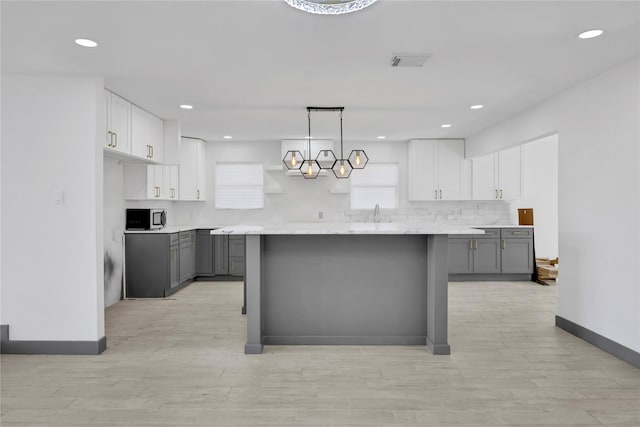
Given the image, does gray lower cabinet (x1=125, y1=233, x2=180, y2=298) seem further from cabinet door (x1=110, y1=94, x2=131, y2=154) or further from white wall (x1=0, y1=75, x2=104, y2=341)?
white wall (x1=0, y1=75, x2=104, y2=341)

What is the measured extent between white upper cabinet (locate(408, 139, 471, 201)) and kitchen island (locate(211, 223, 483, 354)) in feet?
11.7

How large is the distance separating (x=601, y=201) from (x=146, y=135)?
4659 millimetres

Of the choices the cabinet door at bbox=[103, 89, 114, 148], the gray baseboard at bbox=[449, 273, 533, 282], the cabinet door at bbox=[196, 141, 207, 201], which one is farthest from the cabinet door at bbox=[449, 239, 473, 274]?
the cabinet door at bbox=[103, 89, 114, 148]

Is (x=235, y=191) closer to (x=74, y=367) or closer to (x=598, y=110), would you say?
(x=74, y=367)

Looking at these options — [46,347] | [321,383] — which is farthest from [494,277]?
[46,347]

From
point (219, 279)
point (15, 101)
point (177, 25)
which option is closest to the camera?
point (177, 25)

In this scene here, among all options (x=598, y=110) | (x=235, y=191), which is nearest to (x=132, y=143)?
(x=235, y=191)

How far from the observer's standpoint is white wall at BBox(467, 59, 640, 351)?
10.9 ft

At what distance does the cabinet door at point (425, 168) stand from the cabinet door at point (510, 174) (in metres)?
1.06

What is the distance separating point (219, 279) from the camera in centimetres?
705

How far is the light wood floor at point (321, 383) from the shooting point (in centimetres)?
251

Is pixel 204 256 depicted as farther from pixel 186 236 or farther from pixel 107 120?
pixel 107 120

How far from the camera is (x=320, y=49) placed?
10.0ft

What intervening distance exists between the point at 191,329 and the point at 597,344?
→ 12.2 ft
